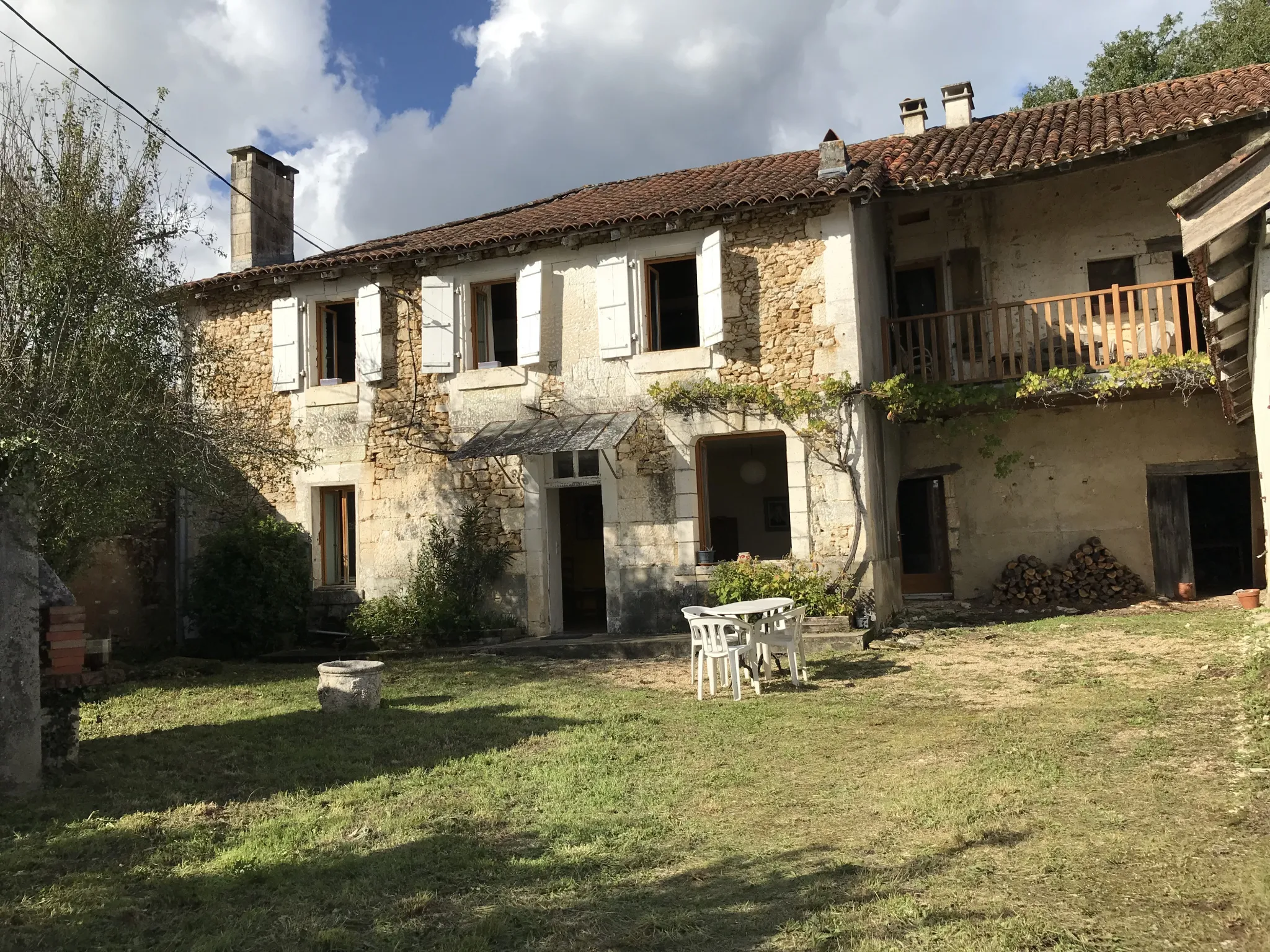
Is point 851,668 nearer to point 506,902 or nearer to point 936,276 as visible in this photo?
point 506,902

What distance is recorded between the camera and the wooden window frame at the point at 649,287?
11.3 metres

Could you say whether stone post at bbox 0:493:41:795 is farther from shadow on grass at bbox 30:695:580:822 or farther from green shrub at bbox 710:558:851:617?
green shrub at bbox 710:558:851:617

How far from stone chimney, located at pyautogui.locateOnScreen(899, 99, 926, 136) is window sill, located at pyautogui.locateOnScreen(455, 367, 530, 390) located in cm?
706

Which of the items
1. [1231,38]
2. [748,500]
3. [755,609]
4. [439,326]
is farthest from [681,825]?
[1231,38]

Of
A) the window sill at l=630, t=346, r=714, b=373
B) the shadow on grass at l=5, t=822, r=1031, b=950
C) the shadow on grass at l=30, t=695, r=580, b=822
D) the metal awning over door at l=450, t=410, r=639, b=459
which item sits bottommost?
the shadow on grass at l=5, t=822, r=1031, b=950

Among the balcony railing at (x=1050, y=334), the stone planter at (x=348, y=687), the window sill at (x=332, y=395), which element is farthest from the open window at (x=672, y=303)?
the stone planter at (x=348, y=687)

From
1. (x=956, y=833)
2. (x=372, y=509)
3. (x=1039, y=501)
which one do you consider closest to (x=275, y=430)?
(x=372, y=509)

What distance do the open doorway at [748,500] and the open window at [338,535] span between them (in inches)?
229

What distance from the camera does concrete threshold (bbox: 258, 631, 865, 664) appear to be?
31.3 feet

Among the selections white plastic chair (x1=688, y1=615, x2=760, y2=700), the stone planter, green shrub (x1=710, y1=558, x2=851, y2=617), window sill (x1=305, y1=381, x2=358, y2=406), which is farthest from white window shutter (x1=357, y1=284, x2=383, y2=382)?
white plastic chair (x1=688, y1=615, x2=760, y2=700)

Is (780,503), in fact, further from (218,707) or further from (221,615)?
(218,707)

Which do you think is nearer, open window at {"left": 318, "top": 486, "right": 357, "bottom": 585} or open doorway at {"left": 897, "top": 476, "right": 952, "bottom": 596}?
open doorway at {"left": 897, "top": 476, "right": 952, "bottom": 596}

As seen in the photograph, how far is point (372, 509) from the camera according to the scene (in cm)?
1250

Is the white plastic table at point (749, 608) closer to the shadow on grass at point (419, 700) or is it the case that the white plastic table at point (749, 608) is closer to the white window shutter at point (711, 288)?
the shadow on grass at point (419, 700)
